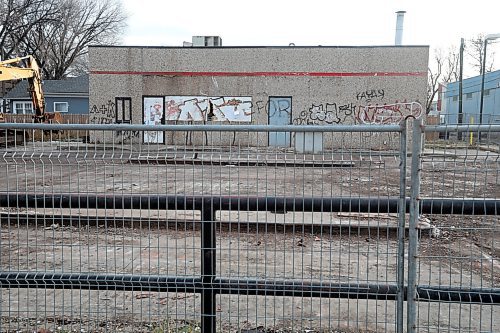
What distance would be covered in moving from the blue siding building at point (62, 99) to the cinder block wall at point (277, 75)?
21.4m

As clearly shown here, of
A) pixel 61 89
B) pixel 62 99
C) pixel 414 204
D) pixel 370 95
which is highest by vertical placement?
pixel 61 89

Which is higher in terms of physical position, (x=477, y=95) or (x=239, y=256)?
(x=477, y=95)

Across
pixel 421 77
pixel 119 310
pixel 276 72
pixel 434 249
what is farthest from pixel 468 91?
pixel 119 310

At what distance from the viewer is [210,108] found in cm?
2816

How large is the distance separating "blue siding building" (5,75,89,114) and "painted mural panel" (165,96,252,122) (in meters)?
23.0

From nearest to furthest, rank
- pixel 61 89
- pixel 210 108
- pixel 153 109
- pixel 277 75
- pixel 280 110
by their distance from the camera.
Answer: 1. pixel 277 75
2. pixel 210 108
3. pixel 280 110
4. pixel 153 109
5. pixel 61 89

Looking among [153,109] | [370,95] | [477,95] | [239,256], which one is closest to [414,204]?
[239,256]

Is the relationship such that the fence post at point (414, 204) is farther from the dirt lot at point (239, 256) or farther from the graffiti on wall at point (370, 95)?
the graffiti on wall at point (370, 95)

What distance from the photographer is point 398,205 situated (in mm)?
3215

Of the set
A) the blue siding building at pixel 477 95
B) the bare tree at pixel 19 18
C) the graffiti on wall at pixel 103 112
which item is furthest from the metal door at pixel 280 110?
the bare tree at pixel 19 18

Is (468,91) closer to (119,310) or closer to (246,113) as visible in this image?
(246,113)

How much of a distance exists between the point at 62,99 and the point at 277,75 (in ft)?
94.6

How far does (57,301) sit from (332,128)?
344 centimetres

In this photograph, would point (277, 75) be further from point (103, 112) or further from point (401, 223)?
point (401, 223)
